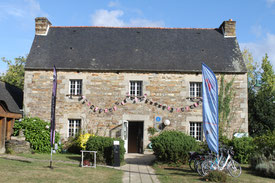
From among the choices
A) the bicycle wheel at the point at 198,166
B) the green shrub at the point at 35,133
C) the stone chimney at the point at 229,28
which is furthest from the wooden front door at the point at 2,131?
the stone chimney at the point at 229,28

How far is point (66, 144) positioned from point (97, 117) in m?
2.09

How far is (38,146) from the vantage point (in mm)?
14055

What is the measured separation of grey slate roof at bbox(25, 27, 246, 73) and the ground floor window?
9.26 ft

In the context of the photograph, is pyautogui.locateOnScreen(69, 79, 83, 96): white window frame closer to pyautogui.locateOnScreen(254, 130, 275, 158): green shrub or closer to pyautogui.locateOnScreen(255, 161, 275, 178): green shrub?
pyautogui.locateOnScreen(254, 130, 275, 158): green shrub

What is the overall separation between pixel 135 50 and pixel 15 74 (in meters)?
16.3

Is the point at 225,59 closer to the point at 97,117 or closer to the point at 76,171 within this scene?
the point at 97,117

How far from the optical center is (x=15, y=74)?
2786 centimetres

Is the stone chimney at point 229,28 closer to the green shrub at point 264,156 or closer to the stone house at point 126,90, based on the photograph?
the stone house at point 126,90

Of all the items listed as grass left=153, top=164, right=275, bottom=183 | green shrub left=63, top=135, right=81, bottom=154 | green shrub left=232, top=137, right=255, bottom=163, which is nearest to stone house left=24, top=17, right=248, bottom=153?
green shrub left=63, top=135, right=81, bottom=154

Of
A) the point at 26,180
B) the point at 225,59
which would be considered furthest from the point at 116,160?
the point at 225,59

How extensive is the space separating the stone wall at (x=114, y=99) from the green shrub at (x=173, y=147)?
154 inches

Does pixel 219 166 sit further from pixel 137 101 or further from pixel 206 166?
pixel 137 101

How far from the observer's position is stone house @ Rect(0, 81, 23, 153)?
42.5 feet

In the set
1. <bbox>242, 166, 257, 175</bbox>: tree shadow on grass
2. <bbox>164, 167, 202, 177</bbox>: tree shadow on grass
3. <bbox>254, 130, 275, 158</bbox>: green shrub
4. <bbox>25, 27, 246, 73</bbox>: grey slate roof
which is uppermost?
<bbox>25, 27, 246, 73</bbox>: grey slate roof
